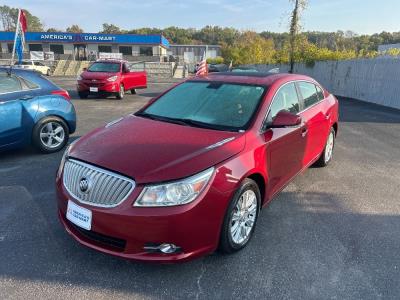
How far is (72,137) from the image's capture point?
25.1ft

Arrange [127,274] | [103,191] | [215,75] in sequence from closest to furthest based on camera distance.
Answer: [103,191], [127,274], [215,75]

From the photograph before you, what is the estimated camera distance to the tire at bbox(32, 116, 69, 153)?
604cm

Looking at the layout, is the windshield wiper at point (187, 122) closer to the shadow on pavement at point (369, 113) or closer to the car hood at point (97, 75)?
the shadow on pavement at point (369, 113)

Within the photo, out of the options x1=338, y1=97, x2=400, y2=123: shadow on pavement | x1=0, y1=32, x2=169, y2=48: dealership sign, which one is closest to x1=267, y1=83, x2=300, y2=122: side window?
x1=338, y1=97, x2=400, y2=123: shadow on pavement

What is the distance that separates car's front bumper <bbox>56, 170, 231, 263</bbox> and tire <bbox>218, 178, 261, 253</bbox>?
0.36 ft

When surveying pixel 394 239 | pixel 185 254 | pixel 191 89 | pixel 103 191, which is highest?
pixel 191 89

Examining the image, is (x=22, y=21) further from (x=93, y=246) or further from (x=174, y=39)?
(x=174, y=39)

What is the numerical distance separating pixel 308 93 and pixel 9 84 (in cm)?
479

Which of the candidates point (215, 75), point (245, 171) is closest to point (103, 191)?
point (245, 171)

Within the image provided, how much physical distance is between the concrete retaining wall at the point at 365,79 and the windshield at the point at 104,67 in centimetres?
1130

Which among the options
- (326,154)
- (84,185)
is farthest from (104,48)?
(84,185)

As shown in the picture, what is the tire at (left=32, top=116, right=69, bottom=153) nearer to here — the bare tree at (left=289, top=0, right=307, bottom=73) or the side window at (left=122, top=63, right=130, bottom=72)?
the side window at (left=122, top=63, right=130, bottom=72)

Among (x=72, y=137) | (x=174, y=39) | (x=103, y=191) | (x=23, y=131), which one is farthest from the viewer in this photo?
(x=174, y=39)

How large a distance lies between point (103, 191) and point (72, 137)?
535 centimetres
